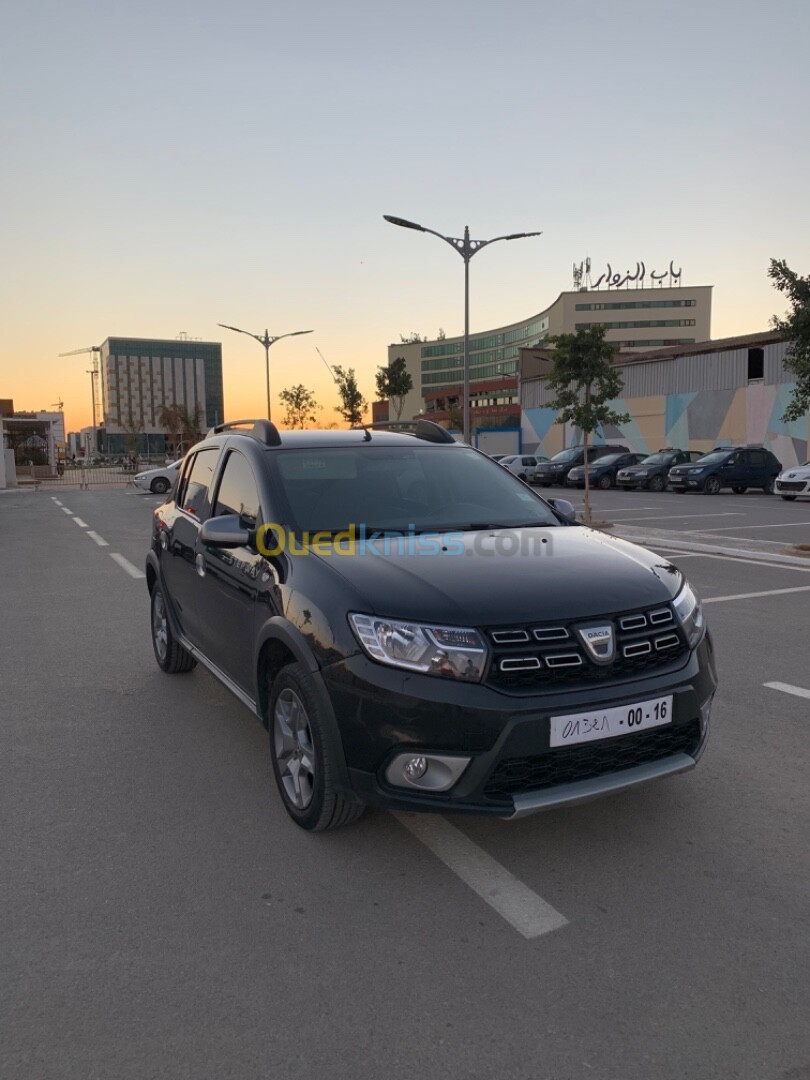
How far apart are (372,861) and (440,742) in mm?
692

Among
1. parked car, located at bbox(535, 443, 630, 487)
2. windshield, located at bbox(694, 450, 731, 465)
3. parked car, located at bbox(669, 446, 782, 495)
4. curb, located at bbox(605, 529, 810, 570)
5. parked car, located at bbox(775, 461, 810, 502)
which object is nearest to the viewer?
curb, located at bbox(605, 529, 810, 570)

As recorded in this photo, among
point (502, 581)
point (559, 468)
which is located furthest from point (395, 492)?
point (559, 468)

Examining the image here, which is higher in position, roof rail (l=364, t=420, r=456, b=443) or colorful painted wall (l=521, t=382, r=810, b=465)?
colorful painted wall (l=521, t=382, r=810, b=465)

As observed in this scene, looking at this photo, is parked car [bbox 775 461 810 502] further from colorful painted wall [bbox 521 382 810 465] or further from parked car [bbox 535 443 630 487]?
parked car [bbox 535 443 630 487]

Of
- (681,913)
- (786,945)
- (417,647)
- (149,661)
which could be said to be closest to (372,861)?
(417,647)

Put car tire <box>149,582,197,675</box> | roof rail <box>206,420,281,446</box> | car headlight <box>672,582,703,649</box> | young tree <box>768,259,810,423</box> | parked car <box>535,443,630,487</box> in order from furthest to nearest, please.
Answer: parked car <box>535,443,630,487</box>
young tree <box>768,259,810,423</box>
car tire <box>149,582,197,675</box>
roof rail <box>206,420,281,446</box>
car headlight <box>672,582,703,649</box>

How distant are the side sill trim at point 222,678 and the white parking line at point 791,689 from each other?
3.46 m

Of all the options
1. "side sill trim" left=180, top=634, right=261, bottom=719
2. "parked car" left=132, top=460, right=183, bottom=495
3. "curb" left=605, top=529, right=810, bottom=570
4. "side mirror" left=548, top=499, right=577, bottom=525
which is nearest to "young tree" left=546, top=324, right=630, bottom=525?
→ "curb" left=605, top=529, right=810, bottom=570

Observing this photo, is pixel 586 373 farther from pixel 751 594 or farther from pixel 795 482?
pixel 751 594

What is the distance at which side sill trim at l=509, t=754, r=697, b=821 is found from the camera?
2.91 meters

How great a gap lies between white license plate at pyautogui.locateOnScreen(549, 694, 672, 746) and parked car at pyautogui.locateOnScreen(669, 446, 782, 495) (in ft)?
90.1

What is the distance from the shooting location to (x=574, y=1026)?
231cm

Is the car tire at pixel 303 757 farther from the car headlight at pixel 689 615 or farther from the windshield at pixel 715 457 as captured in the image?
the windshield at pixel 715 457

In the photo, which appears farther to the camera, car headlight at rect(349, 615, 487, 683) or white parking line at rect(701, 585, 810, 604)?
white parking line at rect(701, 585, 810, 604)
